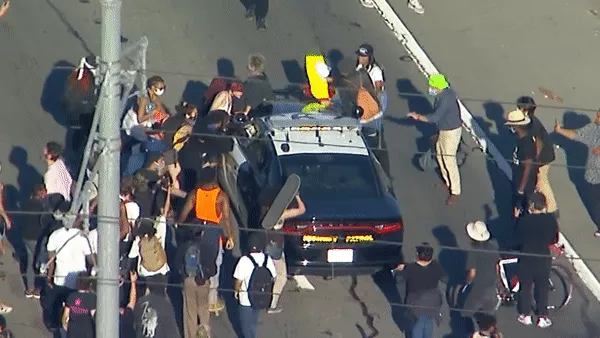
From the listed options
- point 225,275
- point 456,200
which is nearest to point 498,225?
point 456,200

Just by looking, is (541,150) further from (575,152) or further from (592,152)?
(575,152)

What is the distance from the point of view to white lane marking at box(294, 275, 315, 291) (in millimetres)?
20953

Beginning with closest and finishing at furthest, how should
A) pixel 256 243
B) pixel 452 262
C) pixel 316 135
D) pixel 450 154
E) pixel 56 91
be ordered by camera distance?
pixel 256 243 → pixel 316 135 → pixel 452 262 → pixel 450 154 → pixel 56 91

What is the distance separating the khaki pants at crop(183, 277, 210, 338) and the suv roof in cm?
241

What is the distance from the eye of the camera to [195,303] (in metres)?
19.2

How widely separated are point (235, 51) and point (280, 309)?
6.75 metres

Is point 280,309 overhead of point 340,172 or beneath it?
beneath

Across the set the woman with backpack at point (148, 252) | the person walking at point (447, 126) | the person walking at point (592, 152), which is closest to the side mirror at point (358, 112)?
the person walking at point (447, 126)

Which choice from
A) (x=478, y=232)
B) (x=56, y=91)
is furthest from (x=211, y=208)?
(x=56, y=91)

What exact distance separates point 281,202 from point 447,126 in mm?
3319

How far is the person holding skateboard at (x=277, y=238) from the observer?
19297 mm

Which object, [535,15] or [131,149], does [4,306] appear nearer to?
[131,149]

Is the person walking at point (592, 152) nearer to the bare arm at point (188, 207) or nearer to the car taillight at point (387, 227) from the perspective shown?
the car taillight at point (387, 227)

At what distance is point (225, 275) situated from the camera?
2091 centimetres
